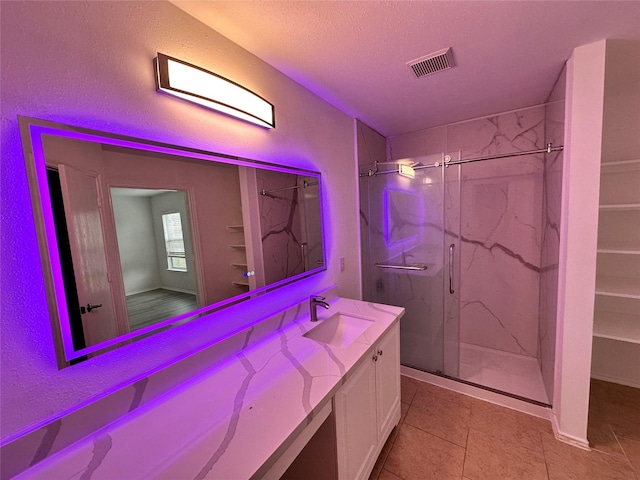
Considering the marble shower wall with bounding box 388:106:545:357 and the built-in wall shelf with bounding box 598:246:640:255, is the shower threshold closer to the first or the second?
the marble shower wall with bounding box 388:106:545:357

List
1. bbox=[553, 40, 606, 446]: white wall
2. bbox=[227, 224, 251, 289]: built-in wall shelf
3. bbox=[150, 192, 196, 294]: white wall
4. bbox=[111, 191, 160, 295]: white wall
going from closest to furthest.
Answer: bbox=[111, 191, 160, 295]: white wall → bbox=[150, 192, 196, 294]: white wall → bbox=[227, 224, 251, 289]: built-in wall shelf → bbox=[553, 40, 606, 446]: white wall

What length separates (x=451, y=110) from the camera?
2236 mm

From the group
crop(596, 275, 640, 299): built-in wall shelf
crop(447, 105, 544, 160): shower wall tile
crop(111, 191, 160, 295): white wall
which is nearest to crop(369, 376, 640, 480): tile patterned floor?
crop(596, 275, 640, 299): built-in wall shelf

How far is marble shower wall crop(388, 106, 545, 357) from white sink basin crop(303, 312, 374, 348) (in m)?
1.34

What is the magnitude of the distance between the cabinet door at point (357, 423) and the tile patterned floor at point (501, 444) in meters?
0.30

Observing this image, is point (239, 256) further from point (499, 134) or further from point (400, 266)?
point (499, 134)

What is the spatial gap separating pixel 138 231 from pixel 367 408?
4.43ft

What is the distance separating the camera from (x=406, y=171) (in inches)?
90.4

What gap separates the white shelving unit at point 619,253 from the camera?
6.23 ft

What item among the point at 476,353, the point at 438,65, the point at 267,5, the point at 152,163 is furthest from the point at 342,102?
the point at 476,353

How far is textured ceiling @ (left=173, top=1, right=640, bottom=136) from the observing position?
1117mm

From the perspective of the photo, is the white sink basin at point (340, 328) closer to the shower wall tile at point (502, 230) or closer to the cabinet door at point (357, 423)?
the cabinet door at point (357, 423)

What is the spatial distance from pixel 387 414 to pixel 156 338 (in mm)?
1400

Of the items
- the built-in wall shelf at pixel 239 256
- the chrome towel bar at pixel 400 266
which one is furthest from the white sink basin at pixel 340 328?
the chrome towel bar at pixel 400 266
